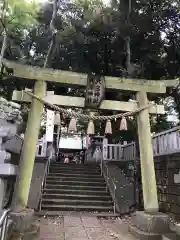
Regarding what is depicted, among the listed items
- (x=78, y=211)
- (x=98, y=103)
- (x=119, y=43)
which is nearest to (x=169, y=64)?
(x=119, y=43)

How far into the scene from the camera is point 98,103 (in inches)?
301

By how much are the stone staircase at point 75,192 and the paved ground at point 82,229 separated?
4.20 ft

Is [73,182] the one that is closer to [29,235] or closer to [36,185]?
[36,185]

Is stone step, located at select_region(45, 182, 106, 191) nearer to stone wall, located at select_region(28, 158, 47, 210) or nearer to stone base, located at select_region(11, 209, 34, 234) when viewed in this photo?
stone wall, located at select_region(28, 158, 47, 210)

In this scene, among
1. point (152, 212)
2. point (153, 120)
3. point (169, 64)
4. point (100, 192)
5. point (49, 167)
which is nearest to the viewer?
point (152, 212)

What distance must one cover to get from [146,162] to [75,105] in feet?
9.27

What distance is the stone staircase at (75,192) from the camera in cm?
998

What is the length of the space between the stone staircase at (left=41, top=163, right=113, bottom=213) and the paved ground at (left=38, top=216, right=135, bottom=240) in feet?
4.20

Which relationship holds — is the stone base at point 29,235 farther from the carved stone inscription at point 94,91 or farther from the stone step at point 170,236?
the carved stone inscription at point 94,91

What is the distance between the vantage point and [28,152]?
6945 millimetres

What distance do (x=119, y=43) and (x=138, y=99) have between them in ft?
28.0

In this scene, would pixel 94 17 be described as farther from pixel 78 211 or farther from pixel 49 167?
pixel 78 211

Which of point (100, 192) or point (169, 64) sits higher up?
point (169, 64)

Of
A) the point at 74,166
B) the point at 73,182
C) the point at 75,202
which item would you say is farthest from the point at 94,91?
the point at 74,166
